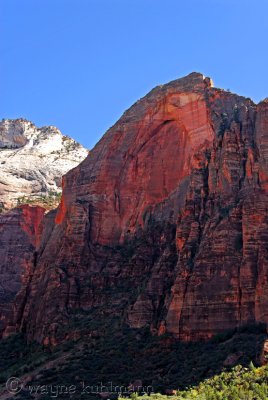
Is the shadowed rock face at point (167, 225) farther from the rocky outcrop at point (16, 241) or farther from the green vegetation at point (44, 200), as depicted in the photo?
the green vegetation at point (44, 200)

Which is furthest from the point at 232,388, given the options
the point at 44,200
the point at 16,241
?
the point at 44,200

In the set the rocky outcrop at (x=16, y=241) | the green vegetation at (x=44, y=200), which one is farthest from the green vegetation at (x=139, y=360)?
the green vegetation at (x=44, y=200)

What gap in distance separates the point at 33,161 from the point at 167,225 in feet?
268

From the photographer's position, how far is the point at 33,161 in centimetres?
16575

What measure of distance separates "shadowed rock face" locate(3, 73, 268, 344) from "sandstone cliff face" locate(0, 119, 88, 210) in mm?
39681

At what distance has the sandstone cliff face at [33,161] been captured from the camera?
151m

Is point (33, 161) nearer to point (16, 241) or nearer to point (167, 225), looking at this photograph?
point (16, 241)

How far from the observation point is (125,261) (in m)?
89.6

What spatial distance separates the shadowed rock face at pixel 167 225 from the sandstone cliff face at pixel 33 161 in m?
39.7

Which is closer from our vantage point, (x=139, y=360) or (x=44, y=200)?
(x=139, y=360)

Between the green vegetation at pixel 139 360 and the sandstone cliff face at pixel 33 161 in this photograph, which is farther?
the sandstone cliff face at pixel 33 161

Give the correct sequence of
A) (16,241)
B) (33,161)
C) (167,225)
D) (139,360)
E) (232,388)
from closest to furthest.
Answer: (232,388) < (139,360) < (167,225) < (16,241) < (33,161)

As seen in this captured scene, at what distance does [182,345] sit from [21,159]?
324 ft

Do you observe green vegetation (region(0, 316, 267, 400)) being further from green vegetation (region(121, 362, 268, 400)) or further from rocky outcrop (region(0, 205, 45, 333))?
rocky outcrop (region(0, 205, 45, 333))
